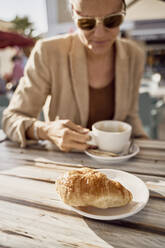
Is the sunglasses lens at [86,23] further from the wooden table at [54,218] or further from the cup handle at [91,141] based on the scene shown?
the wooden table at [54,218]

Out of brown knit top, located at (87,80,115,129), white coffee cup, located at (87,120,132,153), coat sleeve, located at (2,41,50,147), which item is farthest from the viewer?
brown knit top, located at (87,80,115,129)

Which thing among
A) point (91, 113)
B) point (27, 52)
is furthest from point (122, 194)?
point (27, 52)

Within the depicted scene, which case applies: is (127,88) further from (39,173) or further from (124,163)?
(39,173)

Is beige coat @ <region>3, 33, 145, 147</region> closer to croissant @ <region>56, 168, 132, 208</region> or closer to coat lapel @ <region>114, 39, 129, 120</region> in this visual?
coat lapel @ <region>114, 39, 129, 120</region>

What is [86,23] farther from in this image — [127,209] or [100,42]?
[127,209]

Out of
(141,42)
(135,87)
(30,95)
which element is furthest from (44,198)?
(141,42)

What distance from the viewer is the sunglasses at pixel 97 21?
97 centimetres

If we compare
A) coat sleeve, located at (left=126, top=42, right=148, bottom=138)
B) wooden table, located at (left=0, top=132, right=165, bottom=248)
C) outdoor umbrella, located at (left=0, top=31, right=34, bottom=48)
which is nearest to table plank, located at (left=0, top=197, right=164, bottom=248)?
wooden table, located at (left=0, top=132, right=165, bottom=248)

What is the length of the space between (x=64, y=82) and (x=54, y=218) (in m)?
0.88

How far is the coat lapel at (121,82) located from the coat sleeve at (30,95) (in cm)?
44

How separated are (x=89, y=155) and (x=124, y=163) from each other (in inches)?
5.6

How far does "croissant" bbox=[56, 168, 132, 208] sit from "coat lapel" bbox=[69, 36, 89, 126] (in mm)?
782

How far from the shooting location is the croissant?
0.49 metres

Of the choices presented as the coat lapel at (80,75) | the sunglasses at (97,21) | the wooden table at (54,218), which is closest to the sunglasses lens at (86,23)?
the sunglasses at (97,21)
